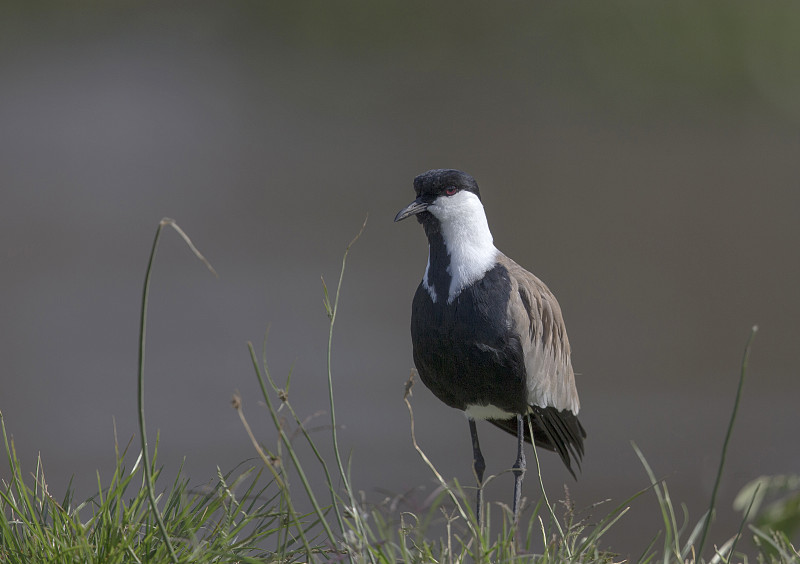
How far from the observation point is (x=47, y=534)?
117 centimetres

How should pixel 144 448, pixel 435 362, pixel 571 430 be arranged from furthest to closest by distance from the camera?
pixel 571 430 → pixel 435 362 → pixel 144 448

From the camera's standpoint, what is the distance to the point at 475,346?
1343 millimetres

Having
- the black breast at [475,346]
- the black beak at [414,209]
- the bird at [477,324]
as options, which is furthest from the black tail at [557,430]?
the black beak at [414,209]

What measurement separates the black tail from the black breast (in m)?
0.12

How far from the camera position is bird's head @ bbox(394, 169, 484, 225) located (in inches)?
56.1

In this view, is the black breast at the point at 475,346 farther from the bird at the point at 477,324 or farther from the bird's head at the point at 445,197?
the bird's head at the point at 445,197

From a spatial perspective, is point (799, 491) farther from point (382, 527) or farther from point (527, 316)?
point (382, 527)

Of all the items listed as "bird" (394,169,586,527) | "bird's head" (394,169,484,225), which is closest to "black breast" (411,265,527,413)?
"bird" (394,169,586,527)

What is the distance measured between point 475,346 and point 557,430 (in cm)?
A: 30

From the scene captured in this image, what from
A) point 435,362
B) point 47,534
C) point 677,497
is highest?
point 435,362

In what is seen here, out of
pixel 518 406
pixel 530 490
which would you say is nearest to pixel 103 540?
pixel 518 406

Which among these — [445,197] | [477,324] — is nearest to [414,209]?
[445,197]

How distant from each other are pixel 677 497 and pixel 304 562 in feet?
8.54

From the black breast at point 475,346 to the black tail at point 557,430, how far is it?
12cm
